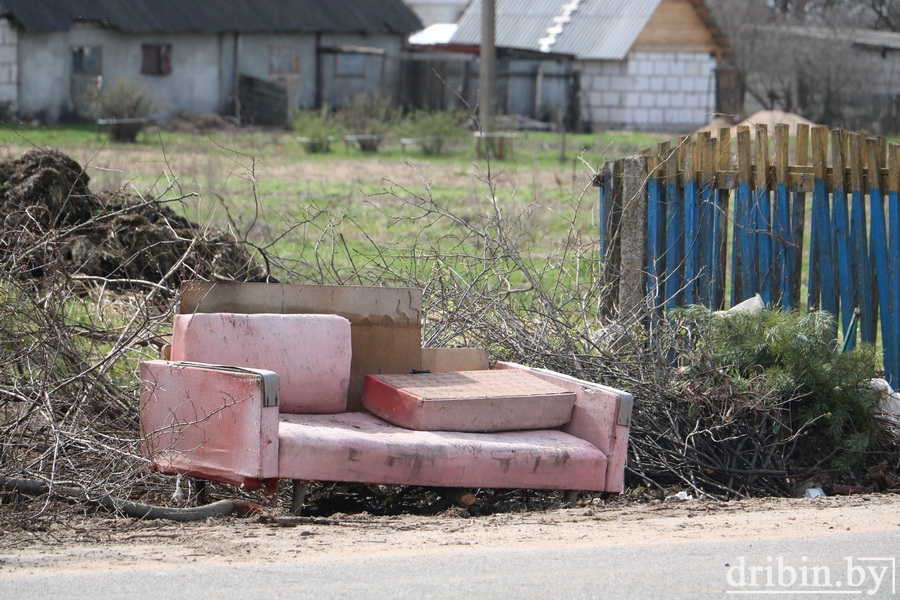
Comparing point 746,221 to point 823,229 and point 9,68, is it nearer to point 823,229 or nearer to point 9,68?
point 823,229

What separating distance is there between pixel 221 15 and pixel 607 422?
27.6 metres

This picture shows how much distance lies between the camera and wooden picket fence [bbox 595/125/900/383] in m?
6.89

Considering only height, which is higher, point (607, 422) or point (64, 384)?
point (64, 384)

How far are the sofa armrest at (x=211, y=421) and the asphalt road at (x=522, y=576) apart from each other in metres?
0.72

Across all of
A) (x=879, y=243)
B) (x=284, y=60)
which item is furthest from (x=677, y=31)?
(x=879, y=243)

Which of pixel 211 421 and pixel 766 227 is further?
pixel 766 227

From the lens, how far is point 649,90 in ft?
109

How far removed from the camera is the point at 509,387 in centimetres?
548

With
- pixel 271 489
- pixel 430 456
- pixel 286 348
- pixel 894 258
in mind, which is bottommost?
pixel 271 489

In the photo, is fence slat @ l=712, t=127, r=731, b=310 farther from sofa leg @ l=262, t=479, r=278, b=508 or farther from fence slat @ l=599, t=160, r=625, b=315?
sofa leg @ l=262, t=479, r=278, b=508

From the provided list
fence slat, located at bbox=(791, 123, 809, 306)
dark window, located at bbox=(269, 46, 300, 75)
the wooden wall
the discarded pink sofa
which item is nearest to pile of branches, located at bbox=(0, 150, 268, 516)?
the discarded pink sofa

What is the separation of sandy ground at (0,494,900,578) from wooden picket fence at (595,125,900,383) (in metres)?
2.04

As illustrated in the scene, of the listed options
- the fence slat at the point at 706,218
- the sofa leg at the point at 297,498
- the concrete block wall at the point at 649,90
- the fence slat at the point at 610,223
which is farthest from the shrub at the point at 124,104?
the sofa leg at the point at 297,498

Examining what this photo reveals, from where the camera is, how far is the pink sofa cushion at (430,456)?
188 inches
